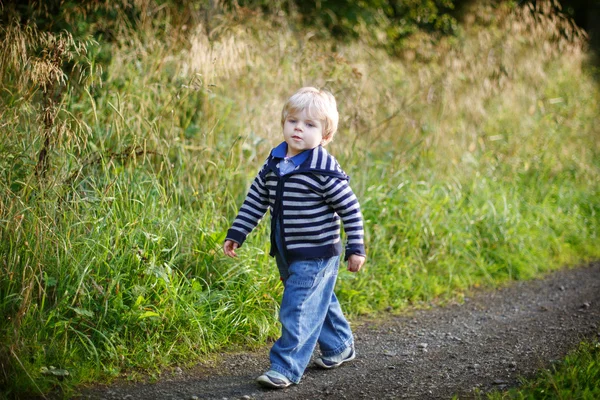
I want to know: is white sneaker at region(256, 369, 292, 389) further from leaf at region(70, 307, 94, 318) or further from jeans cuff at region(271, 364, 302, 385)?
leaf at region(70, 307, 94, 318)

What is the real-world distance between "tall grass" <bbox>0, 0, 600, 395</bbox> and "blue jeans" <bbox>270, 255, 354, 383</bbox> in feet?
2.03

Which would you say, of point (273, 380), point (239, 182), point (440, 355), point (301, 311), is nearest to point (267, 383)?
point (273, 380)

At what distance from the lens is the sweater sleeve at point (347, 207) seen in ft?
11.1

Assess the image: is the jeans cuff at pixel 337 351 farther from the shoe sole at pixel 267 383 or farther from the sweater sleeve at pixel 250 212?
the sweater sleeve at pixel 250 212

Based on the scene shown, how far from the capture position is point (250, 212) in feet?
11.8

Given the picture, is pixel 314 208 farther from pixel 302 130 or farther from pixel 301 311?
pixel 301 311

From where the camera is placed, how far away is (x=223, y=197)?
15.5 ft

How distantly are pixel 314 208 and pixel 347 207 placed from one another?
6.8 inches

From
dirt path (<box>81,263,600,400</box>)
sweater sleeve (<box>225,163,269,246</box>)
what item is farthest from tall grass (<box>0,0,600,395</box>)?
sweater sleeve (<box>225,163,269,246</box>)

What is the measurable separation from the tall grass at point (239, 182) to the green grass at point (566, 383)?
60.5 inches

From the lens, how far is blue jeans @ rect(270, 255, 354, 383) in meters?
3.42

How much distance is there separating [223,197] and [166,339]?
1.29 meters

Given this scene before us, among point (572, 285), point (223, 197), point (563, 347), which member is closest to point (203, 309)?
point (223, 197)

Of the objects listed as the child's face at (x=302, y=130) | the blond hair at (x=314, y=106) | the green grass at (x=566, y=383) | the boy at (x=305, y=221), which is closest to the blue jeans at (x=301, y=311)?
the boy at (x=305, y=221)
